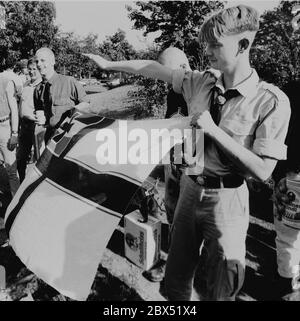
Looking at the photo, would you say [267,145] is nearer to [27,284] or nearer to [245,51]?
[245,51]

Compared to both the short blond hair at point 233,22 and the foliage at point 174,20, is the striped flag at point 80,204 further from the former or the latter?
the foliage at point 174,20

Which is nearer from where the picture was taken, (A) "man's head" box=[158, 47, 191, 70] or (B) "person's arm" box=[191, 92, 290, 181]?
(B) "person's arm" box=[191, 92, 290, 181]

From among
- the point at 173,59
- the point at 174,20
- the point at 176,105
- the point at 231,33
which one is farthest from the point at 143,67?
the point at 174,20

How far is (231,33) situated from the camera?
1676 mm

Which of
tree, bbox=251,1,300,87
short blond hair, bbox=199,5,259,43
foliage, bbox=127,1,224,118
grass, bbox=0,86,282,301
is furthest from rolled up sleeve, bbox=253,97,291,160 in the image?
foliage, bbox=127,1,224,118

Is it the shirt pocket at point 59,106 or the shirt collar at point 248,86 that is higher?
the shirt collar at point 248,86

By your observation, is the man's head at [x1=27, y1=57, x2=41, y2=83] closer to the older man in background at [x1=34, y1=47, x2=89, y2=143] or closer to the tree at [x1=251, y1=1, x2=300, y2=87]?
the older man in background at [x1=34, y1=47, x2=89, y2=143]

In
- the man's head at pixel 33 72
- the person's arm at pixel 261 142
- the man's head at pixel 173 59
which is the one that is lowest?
the man's head at pixel 33 72

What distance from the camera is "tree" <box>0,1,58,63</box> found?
51.5ft

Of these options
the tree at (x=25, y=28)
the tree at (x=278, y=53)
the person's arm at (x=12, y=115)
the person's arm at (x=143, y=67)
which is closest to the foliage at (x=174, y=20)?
the tree at (x=278, y=53)

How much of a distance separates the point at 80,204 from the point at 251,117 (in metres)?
1.23

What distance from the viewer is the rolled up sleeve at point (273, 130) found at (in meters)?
1.60

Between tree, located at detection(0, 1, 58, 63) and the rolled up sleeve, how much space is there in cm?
1622

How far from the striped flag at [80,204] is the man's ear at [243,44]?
0.47 m
